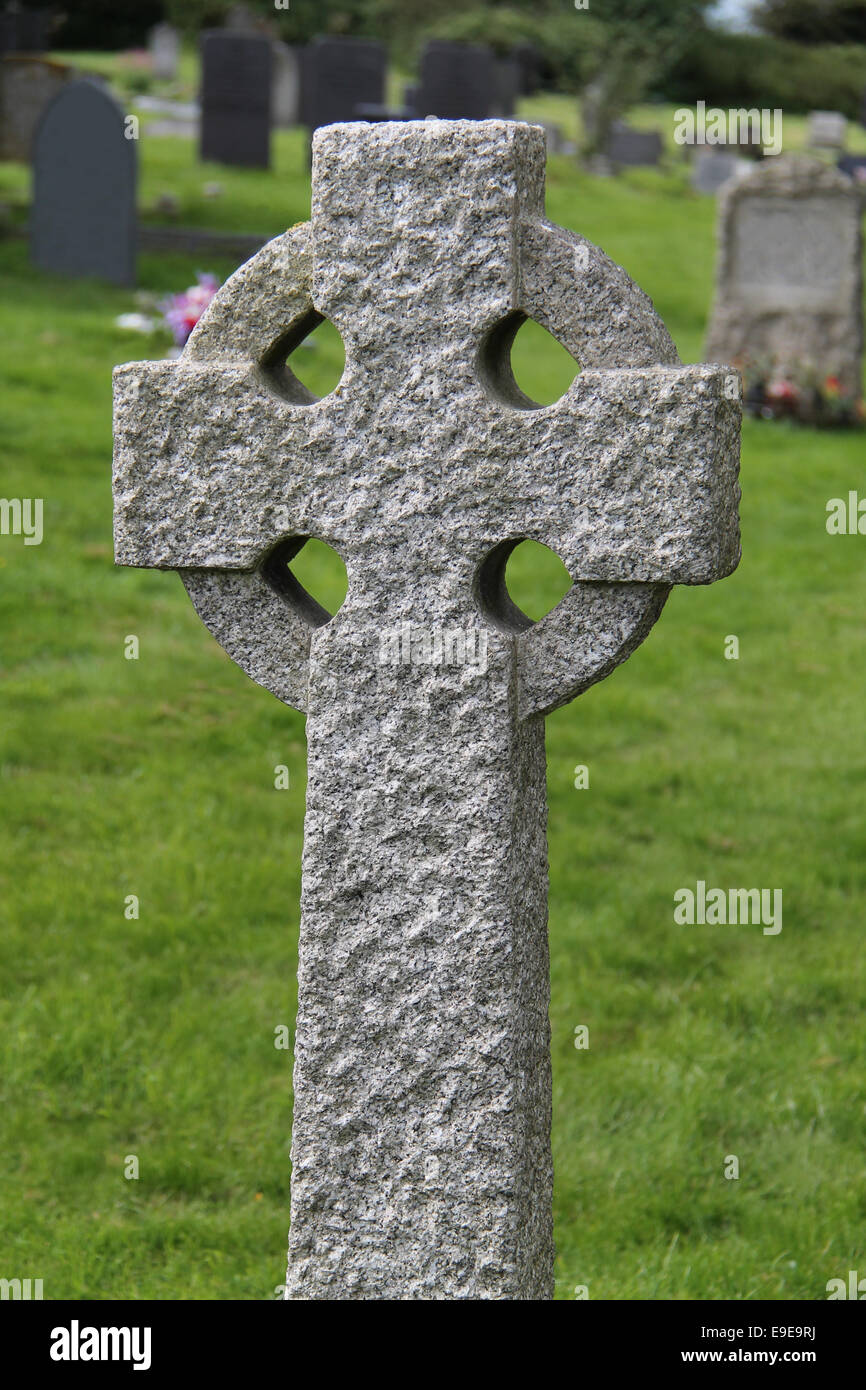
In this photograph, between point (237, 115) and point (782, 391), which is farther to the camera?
point (237, 115)

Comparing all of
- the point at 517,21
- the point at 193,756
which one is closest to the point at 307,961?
the point at 193,756

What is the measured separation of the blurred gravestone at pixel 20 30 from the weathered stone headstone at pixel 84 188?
11.3 m

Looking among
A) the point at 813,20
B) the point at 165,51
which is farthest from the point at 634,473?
the point at 813,20

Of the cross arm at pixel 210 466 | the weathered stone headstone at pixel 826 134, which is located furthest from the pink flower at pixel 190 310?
the weathered stone headstone at pixel 826 134

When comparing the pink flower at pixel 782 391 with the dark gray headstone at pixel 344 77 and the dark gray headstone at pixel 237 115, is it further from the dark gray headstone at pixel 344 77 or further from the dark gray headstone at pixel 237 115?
the dark gray headstone at pixel 237 115

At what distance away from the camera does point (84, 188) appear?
39.4 feet

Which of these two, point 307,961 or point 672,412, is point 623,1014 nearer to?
point 307,961

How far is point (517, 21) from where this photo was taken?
110 feet

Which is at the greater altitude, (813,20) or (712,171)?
(813,20)

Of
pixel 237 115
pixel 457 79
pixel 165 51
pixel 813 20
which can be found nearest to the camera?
pixel 237 115

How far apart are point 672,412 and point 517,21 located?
3474cm

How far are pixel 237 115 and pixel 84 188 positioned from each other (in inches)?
309

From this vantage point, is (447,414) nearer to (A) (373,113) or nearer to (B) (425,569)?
(B) (425,569)

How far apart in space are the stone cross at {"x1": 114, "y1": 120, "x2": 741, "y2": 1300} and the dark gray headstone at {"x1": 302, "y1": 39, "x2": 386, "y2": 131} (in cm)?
1795
